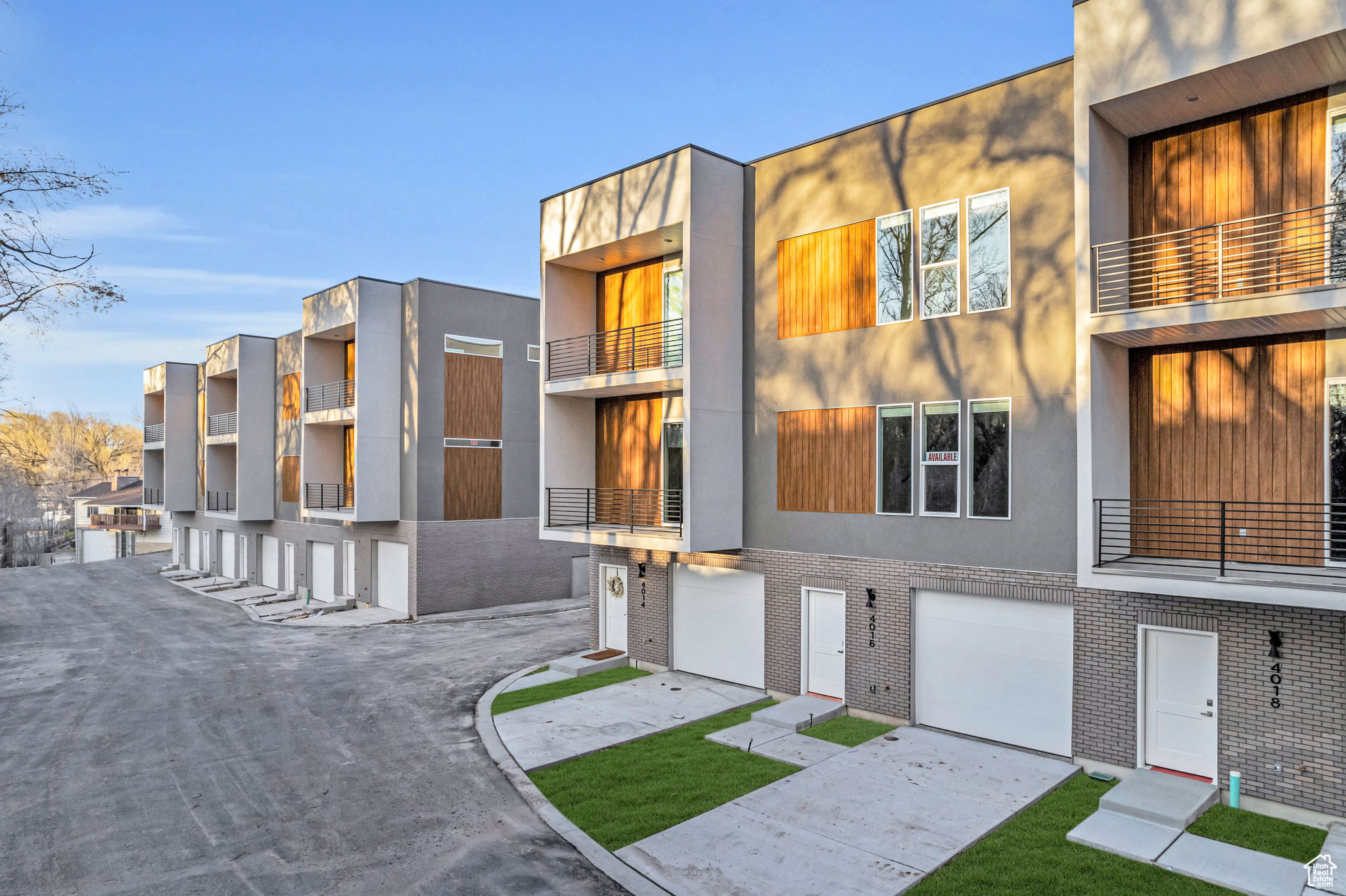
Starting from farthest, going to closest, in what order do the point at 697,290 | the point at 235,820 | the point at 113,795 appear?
the point at 697,290, the point at 113,795, the point at 235,820

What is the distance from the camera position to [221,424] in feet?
117

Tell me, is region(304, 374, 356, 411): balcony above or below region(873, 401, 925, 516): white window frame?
above

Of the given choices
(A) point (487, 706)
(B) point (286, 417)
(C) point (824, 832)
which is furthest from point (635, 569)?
(B) point (286, 417)

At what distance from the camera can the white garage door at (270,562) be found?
32.7 metres

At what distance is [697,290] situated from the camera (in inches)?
573

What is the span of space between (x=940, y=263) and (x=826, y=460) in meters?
3.81

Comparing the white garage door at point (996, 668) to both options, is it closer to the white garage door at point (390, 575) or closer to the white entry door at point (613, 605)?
the white entry door at point (613, 605)

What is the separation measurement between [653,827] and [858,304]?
8913 mm

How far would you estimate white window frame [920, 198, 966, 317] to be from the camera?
40.9 feet

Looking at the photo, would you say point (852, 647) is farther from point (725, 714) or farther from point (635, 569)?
point (635, 569)

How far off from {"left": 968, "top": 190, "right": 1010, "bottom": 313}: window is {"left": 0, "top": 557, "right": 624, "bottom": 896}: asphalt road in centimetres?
964

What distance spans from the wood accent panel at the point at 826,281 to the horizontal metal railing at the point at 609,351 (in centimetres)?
268

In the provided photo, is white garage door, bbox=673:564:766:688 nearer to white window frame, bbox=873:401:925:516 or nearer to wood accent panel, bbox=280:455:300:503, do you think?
white window frame, bbox=873:401:925:516

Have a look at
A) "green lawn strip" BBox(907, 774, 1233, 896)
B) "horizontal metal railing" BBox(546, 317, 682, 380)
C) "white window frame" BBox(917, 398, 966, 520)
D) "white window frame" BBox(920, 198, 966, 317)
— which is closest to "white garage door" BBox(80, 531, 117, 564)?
"horizontal metal railing" BBox(546, 317, 682, 380)
